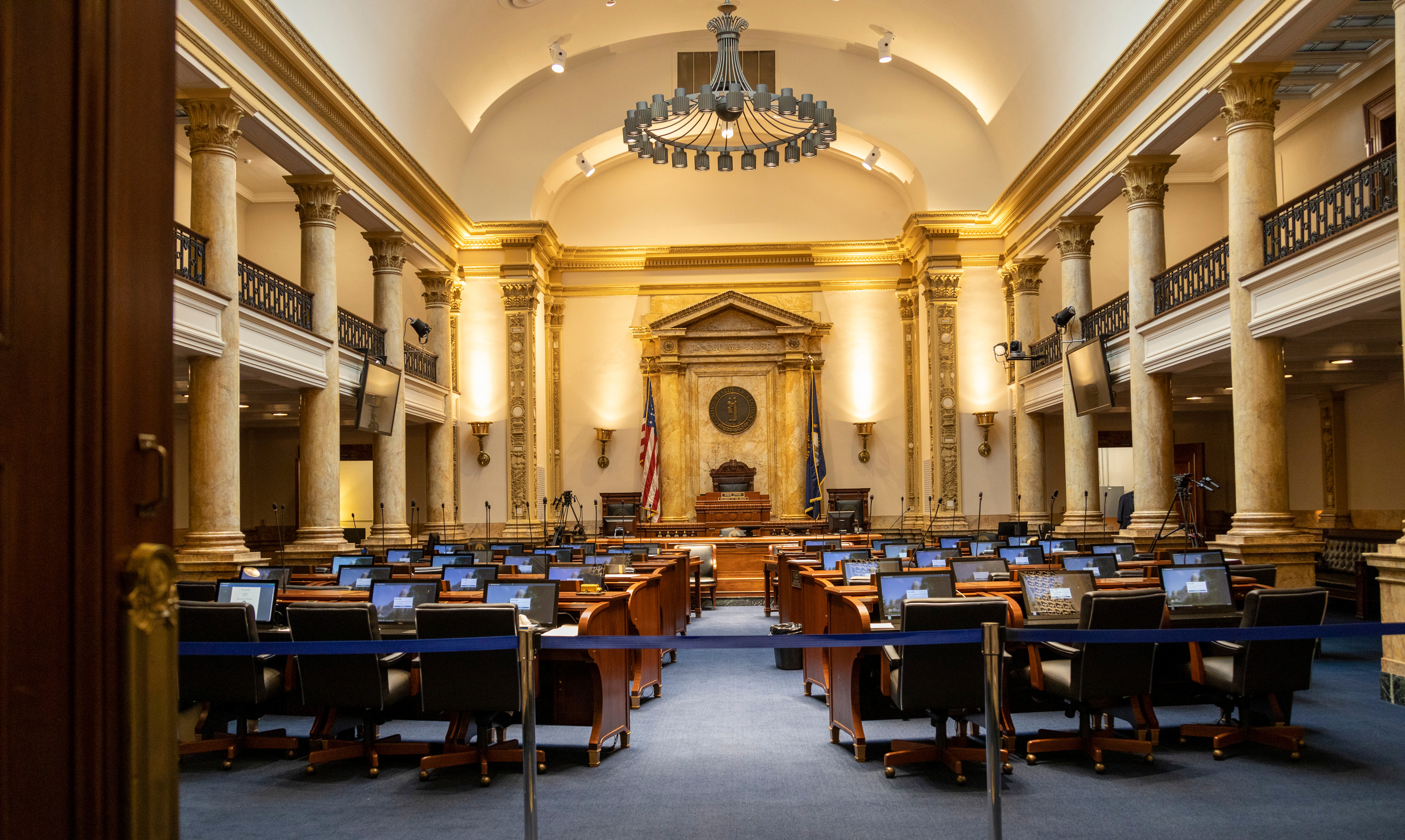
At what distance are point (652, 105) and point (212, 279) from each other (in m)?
5.88

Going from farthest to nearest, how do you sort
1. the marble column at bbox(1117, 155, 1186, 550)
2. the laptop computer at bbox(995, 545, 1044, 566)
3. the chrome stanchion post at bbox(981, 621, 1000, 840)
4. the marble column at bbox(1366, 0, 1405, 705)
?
the marble column at bbox(1117, 155, 1186, 550), the laptop computer at bbox(995, 545, 1044, 566), the marble column at bbox(1366, 0, 1405, 705), the chrome stanchion post at bbox(981, 621, 1000, 840)

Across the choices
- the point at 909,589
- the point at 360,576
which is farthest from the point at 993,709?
the point at 360,576

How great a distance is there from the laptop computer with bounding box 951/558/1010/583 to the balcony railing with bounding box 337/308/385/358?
32.9 feet

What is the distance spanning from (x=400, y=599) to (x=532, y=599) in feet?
3.11

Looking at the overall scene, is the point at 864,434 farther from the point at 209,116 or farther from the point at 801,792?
the point at 801,792

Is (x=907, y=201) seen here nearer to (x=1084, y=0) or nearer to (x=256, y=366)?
(x=1084, y=0)

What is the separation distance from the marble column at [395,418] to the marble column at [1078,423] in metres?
11.1

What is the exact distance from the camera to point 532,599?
6.00m

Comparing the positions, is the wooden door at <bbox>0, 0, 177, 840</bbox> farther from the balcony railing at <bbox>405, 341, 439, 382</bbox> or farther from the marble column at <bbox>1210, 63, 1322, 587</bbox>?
the balcony railing at <bbox>405, 341, 439, 382</bbox>

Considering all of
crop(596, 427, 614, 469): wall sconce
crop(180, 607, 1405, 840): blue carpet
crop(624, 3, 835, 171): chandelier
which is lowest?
crop(180, 607, 1405, 840): blue carpet

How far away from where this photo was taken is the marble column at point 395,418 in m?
16.1

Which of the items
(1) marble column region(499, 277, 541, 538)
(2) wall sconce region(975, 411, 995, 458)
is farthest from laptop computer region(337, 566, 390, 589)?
(2) wall sconce region(975, 411, 995, 458)

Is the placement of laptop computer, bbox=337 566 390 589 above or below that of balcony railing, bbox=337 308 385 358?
below

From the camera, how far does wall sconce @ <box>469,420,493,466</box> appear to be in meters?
19.9
